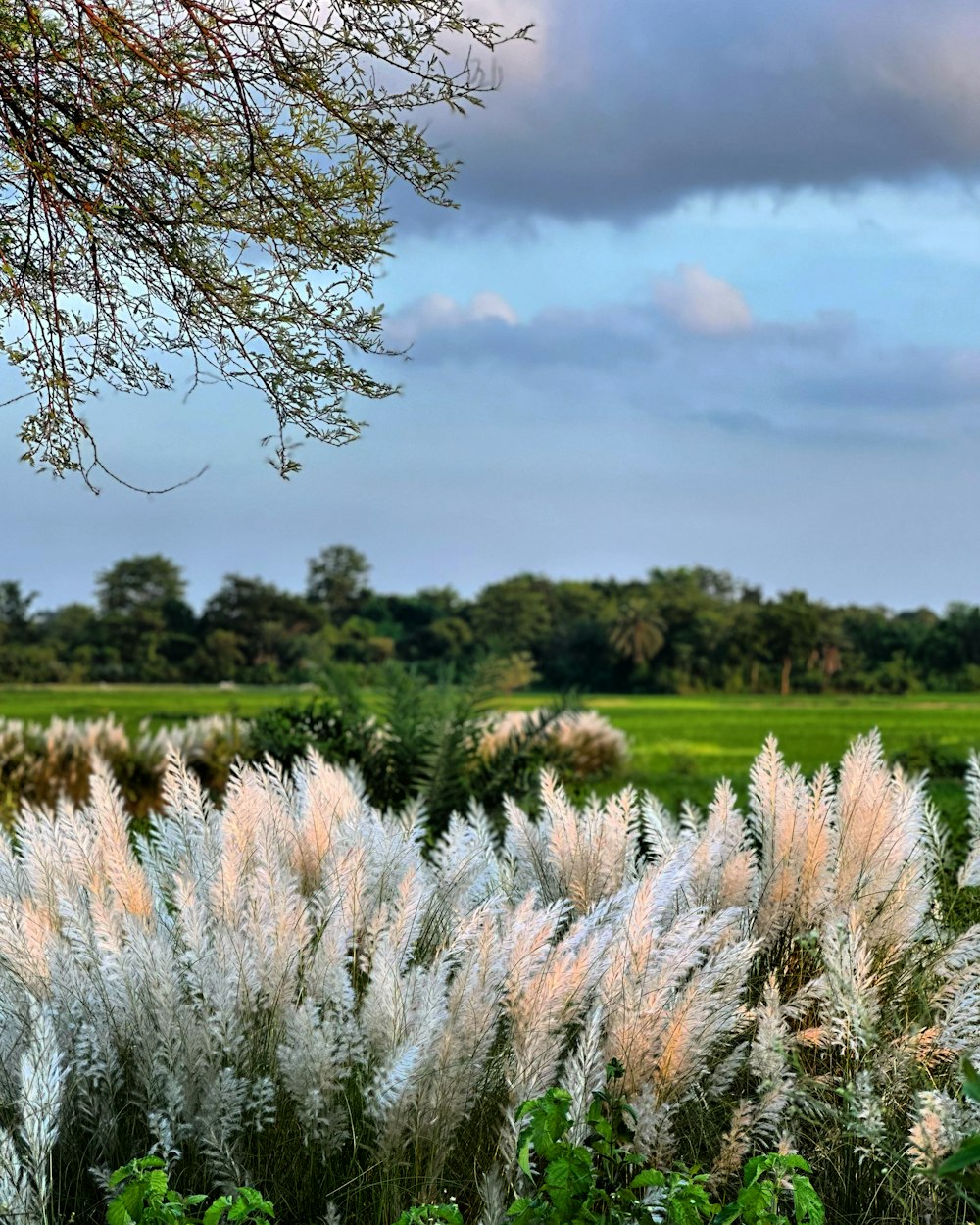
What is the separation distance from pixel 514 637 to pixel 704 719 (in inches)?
375

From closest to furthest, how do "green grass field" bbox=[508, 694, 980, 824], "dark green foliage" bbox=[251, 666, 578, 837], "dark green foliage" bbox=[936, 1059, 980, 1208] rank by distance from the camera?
"dark green foliage" bbox=[936, 1059, 980, 1208] → "dark green foliage" bbox=[251, 666, 578, 837] → "green grass field" bbox=[508, 694, 980, 824]

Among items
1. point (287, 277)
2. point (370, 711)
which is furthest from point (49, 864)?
point (370, 711)

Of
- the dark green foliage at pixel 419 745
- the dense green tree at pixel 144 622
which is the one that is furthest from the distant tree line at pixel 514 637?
the dark green foliage at pixel 419 745

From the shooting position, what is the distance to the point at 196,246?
16.7 feet

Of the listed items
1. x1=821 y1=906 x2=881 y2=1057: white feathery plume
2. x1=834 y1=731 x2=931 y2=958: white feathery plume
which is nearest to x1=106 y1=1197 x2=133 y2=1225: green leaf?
x1=821 y1=906 x2=881 y2=1057: white feathery plume

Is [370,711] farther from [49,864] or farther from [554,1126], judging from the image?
[554,1126]

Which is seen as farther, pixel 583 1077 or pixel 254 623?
pixel 254 623

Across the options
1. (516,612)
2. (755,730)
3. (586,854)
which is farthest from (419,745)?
(516,612)

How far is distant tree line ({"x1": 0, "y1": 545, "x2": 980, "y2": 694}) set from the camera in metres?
33.4

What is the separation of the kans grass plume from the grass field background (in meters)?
4.99

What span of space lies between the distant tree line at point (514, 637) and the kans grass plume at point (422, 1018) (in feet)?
94.1

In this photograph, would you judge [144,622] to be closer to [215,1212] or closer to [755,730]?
[755,730]

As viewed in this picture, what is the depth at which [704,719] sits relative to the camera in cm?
2528

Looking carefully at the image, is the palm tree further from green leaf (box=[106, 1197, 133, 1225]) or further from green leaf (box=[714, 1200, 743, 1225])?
green leaf (box=[106, 1197, 133, 1225])
